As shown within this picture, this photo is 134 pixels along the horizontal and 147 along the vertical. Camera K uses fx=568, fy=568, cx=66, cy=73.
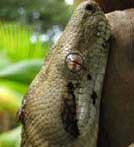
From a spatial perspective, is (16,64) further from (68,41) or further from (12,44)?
(68,41)

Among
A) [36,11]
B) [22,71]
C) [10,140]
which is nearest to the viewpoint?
[10,140]

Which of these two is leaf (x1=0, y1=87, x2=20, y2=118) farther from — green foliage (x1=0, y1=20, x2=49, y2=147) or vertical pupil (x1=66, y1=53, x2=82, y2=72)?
vertical pupil (x1=66, y1=53, x2=82, y2=72)

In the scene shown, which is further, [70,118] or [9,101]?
[9,101]

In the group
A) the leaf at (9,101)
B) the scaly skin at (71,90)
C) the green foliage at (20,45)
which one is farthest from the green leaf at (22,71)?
the scaly skin at (71,90)

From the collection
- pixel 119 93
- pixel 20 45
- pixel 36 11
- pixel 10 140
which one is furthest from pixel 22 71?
pixel 36 11

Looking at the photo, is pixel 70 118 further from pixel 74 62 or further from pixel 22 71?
pixel 22 71

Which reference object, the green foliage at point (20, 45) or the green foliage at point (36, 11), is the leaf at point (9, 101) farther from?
the green foliage at point (36, 11)

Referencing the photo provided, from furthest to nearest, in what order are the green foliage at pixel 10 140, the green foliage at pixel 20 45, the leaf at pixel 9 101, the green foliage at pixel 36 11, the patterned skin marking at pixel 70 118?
the green foliage at pixel 36 11, the green foliage at pixel 20 45, the leaf at pixel 9 101, the green foliage at pixel 10 140, the patterned skin marking at pixel 70 118

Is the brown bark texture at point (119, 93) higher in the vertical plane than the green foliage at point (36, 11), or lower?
higher
